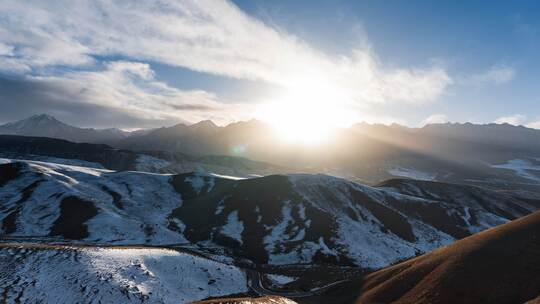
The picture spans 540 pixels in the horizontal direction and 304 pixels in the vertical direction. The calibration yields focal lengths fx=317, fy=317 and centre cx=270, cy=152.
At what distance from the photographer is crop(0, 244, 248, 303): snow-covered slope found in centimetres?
3500

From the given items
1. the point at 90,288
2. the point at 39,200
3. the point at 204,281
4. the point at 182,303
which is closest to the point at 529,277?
the point at 182,303

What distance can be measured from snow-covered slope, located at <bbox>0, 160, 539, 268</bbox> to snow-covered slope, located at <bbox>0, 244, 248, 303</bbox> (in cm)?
3480

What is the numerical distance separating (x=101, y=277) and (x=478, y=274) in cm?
4291

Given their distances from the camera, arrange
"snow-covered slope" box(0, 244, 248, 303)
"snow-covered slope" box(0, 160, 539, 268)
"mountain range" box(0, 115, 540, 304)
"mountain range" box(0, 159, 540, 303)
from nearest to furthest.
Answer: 1. "snow-covered slope" box(0, 244, 248, 303)
2. "mountain range" box(0, 115, 540, 304)
3. "mountain range" box(0, 159, 540, 303)
4. "snow-covered slope" box(0, 160, 539, 268)

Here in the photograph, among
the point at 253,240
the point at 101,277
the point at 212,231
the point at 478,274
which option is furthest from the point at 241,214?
the point at 478,274

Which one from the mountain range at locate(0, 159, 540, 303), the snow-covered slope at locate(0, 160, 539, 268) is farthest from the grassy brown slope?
the snow-covered slope at locate(0, 160, 539, 268)

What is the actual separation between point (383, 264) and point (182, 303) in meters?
60.0

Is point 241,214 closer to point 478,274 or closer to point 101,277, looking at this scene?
point 101,277

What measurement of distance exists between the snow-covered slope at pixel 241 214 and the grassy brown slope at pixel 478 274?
4549cm

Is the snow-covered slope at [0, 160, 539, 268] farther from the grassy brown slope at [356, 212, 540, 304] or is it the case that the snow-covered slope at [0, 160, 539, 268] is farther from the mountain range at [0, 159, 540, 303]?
the grassy brown slope at [356, 212, 540, 304]

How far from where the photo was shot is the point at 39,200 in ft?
352

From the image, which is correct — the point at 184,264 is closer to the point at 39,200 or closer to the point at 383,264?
the point at 383,264

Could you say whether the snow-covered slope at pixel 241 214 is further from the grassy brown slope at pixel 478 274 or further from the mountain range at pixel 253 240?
the grassy brown slope at pixel 478 274

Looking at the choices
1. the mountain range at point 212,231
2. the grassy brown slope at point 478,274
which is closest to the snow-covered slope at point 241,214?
the mountain range at point 212,231
